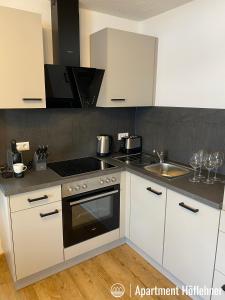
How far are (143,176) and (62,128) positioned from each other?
3.07 feet

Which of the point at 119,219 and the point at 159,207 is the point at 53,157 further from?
the point at 159,207

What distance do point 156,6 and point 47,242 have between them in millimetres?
2304

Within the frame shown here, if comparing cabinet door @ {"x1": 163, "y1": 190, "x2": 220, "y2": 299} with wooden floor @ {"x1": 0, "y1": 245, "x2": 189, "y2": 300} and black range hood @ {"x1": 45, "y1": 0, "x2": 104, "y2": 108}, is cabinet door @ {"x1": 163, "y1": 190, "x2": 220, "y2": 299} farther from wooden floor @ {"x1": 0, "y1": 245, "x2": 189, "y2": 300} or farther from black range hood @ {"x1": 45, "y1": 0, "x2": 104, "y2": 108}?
black range hood @ {"x1": 45, "y1": 0, "x2": 104, "y2": 108}

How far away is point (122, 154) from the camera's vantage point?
8.49 ft

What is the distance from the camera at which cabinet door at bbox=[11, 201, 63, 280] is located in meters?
1.66

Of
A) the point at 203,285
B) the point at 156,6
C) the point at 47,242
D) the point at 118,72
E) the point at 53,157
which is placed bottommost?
the point at 203,285

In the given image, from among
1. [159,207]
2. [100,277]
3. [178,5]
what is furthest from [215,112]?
[100,277]

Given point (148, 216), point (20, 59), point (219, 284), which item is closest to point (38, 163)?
point (20, 59)

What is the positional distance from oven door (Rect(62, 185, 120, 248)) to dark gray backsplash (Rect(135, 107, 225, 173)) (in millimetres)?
732

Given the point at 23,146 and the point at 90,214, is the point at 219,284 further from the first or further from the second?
the point at 23,146

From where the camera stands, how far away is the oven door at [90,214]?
187 centimetres

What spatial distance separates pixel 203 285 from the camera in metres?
1.56

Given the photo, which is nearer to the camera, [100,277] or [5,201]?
[5,201]

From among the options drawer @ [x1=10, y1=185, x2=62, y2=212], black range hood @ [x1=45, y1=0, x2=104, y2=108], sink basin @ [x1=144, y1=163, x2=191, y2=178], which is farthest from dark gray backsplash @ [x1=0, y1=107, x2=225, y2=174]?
drawer @ [x1=10, y1=185, x2=62, y2=212]
